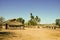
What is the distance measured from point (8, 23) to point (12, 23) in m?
1.87

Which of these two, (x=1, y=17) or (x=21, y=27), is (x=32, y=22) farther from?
(x=21, y=27)

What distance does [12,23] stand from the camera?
58594 mm

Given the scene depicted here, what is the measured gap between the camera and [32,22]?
347ft

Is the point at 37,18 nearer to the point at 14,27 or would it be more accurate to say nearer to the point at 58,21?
the point at 58,21

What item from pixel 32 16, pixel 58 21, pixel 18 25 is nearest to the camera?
pixel 18 25

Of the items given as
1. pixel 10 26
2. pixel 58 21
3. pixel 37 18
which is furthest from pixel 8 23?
pixel 37 18

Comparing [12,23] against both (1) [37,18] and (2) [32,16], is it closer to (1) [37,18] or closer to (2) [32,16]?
(2) [32,16]

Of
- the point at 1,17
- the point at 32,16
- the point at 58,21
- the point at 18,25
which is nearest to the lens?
the point at 18,25

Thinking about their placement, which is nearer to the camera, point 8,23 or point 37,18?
point 8,23

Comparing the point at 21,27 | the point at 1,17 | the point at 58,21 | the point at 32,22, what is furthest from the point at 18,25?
the point at 1,17

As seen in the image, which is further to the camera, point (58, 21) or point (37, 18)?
point (37, 18)

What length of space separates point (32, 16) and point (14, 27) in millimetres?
45779

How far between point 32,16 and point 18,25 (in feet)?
150

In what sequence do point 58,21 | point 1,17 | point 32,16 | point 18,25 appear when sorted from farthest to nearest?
point 1,17 < point 32,16 < point 58,21 < point 18,25
